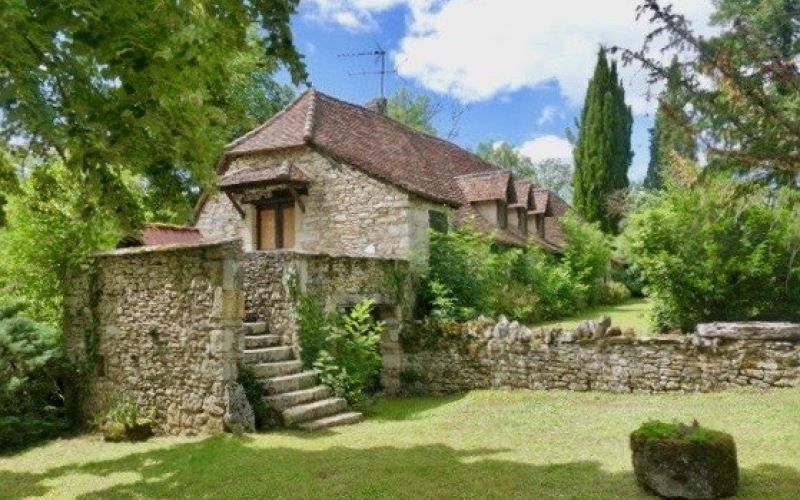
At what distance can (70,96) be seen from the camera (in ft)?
18.8

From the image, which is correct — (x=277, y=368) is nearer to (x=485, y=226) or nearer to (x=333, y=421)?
(x=333, y=421)

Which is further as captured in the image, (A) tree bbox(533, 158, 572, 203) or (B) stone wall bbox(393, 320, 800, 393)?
(A) tree bbox(533, 158, 572, 203)

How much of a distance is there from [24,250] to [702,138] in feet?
42.1

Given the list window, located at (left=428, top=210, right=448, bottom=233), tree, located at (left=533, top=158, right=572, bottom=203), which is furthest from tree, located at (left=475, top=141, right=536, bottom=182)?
window, located at (left=428, top=210, right=448, bottom=233)

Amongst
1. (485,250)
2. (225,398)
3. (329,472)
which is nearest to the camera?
(329,472)

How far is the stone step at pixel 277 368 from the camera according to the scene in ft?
37.6

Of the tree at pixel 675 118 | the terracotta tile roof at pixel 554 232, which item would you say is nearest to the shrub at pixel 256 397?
the tree at pixel 675 118

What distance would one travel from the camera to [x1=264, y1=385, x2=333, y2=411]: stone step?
11.0 meters

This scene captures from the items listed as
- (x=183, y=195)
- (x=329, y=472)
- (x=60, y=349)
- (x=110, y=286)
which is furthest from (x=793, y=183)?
(x=60, y=349)

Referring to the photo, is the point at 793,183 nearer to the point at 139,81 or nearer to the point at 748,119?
the point at 748,119

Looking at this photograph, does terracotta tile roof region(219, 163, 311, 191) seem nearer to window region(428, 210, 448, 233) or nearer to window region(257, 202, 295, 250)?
window region(257, 202, 295, 250)

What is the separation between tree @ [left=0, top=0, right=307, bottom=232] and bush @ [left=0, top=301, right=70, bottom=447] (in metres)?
6.64

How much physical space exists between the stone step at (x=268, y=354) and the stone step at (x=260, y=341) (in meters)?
0.14

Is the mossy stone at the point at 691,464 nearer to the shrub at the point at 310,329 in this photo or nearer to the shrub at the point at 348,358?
the shrub at the point at 348,358
